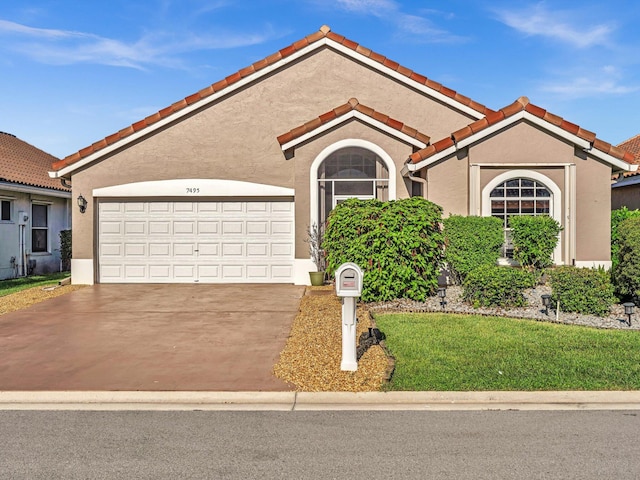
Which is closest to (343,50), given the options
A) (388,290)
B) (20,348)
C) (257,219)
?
(257,219)

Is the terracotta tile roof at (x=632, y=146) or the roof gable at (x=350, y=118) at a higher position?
the terracotta tile roof at (x=632, y=146)

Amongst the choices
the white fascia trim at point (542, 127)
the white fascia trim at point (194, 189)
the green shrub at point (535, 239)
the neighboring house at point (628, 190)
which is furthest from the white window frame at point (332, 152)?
the neighboring house at point (628, 190)

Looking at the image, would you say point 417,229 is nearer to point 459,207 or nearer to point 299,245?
point 459,207

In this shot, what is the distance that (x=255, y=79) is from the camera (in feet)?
50.0

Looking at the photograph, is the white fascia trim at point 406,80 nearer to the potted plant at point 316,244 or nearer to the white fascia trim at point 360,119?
the white fascia trim at point 360,119

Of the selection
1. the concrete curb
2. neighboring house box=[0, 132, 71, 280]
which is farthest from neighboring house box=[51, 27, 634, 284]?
the concrete curb

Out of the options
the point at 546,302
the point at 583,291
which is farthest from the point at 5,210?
the point at 583,291

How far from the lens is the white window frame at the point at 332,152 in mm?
13891

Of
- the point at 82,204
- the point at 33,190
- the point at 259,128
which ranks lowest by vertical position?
the point at 82,204

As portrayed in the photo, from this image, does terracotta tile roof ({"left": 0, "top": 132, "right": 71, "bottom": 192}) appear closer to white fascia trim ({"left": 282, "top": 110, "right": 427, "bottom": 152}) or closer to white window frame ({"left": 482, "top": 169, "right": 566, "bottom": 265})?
white fascia trim ({"left": 282, "top": 110, "right": 427, "bottom": 152})

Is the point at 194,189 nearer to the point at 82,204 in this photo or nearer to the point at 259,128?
the point at 259,128

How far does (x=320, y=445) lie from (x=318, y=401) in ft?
3.71

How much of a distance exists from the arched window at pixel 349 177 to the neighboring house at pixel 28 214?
32.7 feet

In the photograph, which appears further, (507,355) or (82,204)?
(82,204)
